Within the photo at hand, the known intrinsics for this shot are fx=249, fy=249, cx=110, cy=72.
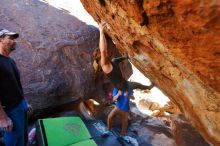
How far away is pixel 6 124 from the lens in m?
3.05

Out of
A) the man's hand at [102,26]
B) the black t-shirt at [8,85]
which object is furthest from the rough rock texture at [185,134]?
the black t-shirt at [8,85]

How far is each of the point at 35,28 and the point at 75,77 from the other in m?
1.70

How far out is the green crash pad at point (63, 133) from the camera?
354 cm

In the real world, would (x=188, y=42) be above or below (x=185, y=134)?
above

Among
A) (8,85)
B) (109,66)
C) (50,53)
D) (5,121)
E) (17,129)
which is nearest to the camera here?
(5,121)

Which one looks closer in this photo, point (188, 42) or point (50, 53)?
point (188, 42)

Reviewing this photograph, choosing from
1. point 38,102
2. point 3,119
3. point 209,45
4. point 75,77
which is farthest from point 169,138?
point 209,45

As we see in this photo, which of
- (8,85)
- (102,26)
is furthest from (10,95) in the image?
(102,26)

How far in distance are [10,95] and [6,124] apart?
0.43 meters

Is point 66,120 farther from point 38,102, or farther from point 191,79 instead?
point 191,79

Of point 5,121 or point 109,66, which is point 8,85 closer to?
point 5,121

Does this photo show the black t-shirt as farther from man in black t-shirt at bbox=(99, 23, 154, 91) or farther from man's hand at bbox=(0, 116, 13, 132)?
man in black t-shirt at bbox=(99, 23, 154, 91)

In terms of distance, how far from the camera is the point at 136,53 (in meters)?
3.84

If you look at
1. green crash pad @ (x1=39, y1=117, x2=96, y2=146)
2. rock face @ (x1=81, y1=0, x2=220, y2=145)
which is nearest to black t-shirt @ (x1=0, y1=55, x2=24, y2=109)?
green crash pad @ (x1=39, y1=117, x2=96, y2=146)
